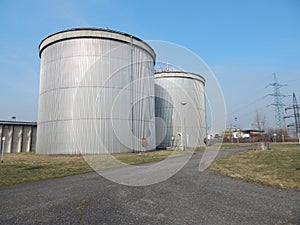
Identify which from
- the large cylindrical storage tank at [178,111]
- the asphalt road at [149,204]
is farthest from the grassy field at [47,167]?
the large cylindrical storage tank at [178,111]

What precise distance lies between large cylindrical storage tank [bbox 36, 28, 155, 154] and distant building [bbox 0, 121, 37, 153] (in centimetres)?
880

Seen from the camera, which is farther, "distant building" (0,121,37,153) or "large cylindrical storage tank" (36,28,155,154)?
"distant building" (0,121,37,153)

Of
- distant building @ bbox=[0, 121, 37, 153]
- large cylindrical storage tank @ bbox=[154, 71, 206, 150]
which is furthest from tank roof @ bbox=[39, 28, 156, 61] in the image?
Result: large cylindrical storage tank @ bbox=[154, 71, 206, 150]

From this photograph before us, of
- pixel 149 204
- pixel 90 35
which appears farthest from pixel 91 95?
pixel 149 204

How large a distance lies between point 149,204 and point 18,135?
3347cm

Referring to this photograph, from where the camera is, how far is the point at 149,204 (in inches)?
237

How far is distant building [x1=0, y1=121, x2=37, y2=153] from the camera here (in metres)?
31.1

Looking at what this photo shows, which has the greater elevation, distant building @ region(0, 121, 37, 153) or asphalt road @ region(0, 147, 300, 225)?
distant building @ region(0, 121, 37, 153)

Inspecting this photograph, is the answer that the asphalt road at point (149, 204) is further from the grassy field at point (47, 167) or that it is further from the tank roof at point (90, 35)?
the tank roof at point (90, 35)

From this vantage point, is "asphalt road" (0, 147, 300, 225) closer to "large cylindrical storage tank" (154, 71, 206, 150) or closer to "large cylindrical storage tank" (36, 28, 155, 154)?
"large cylindrical storage tank" (36, 28, 155, 154)

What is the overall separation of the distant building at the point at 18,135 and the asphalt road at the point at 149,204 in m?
27.4

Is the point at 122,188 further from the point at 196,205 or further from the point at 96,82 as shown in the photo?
the point at 96,82

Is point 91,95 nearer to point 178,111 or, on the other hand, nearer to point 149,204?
point 149,204

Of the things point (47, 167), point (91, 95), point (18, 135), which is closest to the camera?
point (47, 167)
